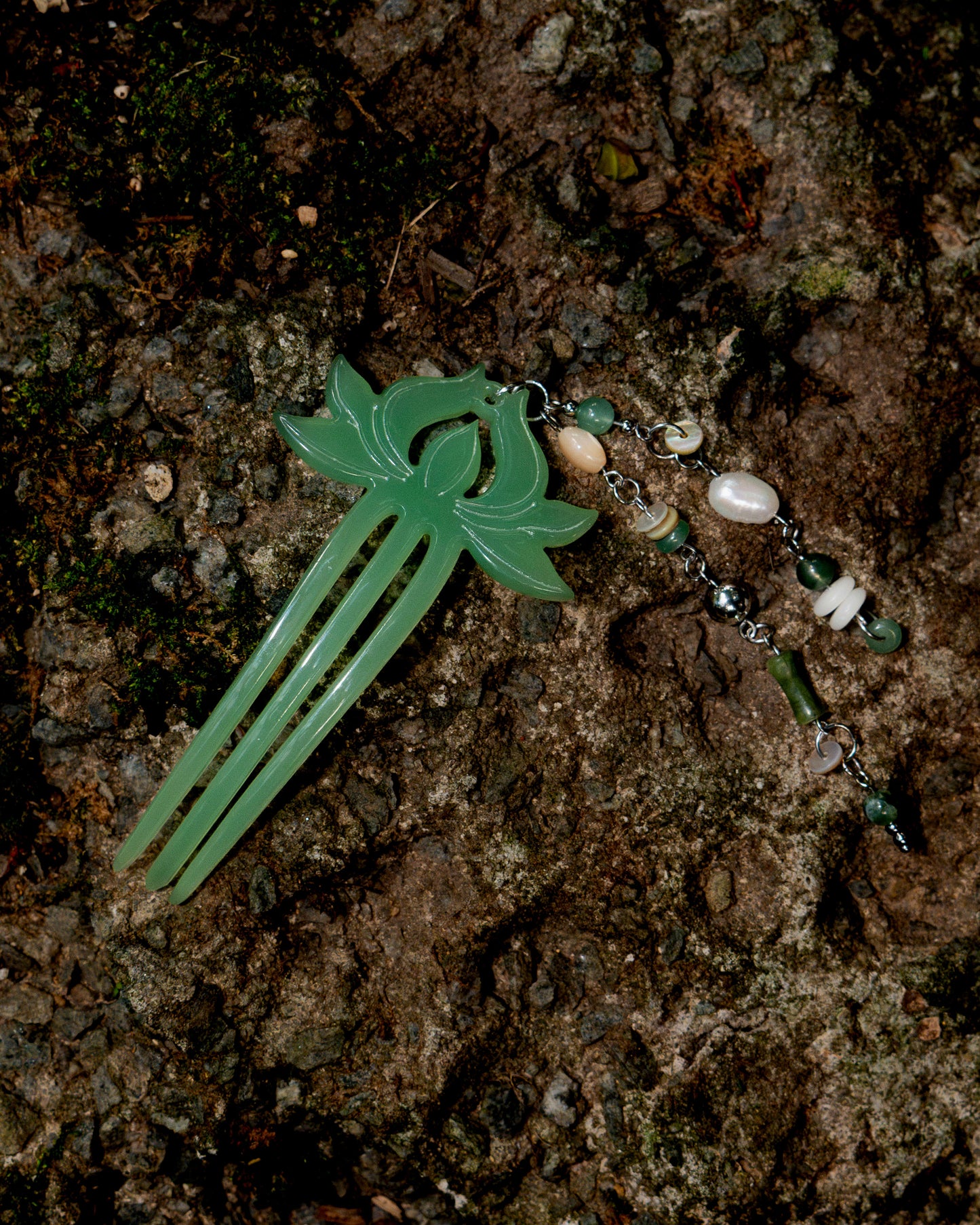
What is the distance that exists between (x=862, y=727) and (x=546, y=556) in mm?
1258

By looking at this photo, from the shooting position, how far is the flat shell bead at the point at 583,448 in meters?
3.08

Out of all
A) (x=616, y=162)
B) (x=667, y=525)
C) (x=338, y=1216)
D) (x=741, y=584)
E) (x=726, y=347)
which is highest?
(x=616, y=162)

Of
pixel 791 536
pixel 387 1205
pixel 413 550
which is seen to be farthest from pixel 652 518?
pixel 387 1205

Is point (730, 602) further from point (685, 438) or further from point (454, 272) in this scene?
point (454, 272)

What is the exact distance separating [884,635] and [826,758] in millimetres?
470

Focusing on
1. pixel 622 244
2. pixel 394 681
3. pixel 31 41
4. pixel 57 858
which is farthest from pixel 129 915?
pixel 31 41

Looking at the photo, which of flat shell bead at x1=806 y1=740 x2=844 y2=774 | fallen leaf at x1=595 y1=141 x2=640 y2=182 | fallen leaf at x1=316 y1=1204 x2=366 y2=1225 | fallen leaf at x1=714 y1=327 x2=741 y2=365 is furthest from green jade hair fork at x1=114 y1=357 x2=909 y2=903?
fallen leaf at x1=316 y1=1204 x2=366 y2=1225

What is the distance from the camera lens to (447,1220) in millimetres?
2979

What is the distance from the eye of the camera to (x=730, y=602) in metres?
3.05

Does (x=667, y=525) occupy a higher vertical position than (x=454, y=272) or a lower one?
lower

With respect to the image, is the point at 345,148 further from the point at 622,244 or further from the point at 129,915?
the point at 129,915

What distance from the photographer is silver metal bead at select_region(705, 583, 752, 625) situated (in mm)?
3049

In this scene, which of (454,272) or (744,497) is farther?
(454,272)

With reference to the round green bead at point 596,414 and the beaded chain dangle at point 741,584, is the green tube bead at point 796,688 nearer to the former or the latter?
the beaded chain dangle at point 741,584
